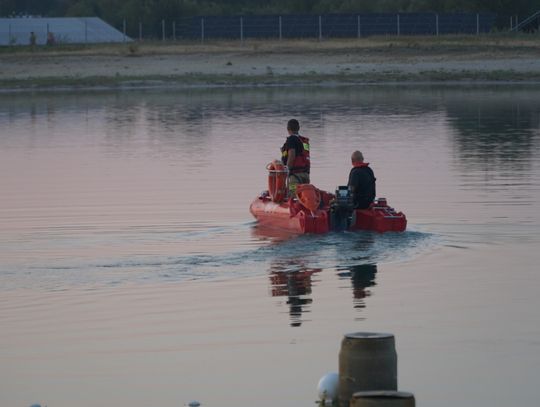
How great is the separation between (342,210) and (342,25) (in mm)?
55768

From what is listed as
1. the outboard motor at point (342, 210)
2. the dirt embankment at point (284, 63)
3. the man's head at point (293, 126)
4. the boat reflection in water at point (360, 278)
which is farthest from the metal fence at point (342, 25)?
the boat reflection in water at point (360, 278)

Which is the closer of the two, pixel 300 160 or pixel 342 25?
pixel 300 160

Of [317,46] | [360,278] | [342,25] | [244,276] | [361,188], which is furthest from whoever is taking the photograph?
[342,25]

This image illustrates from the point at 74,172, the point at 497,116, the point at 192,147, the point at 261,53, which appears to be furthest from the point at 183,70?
the point at 74,172

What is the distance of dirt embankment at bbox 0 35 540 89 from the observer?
2372 inches

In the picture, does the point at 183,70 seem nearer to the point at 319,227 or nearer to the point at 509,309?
the point at 319,227

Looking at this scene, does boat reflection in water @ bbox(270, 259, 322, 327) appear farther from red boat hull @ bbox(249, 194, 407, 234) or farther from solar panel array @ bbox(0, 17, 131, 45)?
solar panel array @ bbox(0, 17, 131, 45)

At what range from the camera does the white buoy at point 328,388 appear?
1098cm

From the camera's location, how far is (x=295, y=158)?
21016 mm

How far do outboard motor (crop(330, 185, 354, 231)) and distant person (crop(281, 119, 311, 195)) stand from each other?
5.38 feet

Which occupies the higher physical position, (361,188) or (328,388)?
(361,188)

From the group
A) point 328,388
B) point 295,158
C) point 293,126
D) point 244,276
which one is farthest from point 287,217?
point 328,388

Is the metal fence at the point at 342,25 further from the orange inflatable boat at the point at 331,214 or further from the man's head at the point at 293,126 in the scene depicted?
the orange inflatable boat at the point at 331,214

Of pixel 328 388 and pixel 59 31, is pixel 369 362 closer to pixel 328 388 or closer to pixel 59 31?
pixel 328 388
